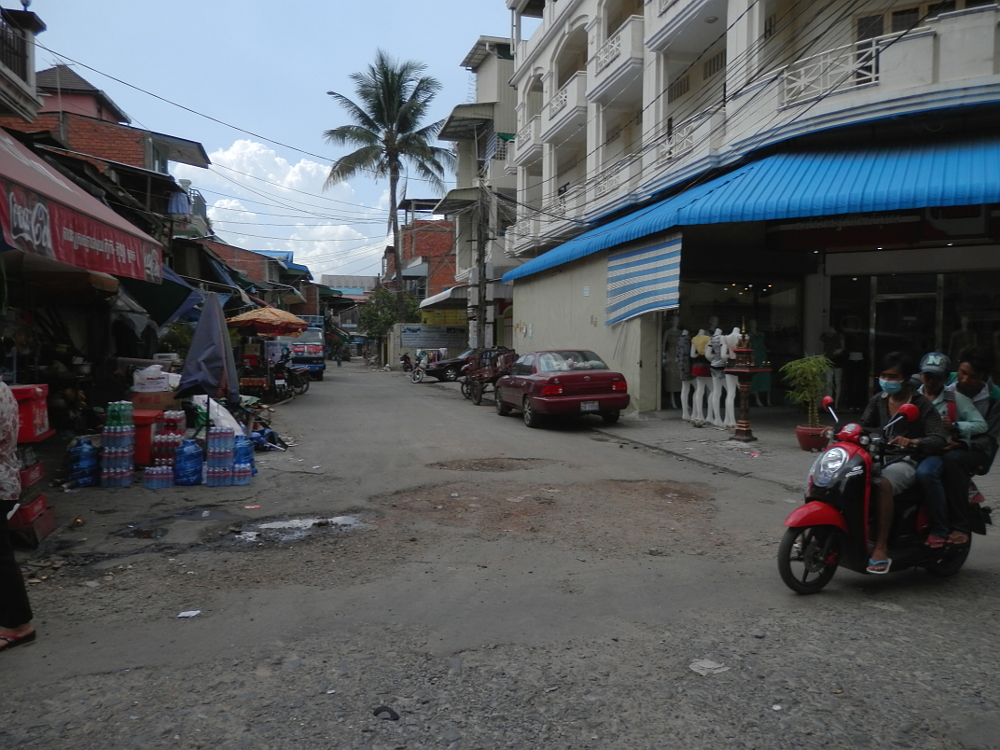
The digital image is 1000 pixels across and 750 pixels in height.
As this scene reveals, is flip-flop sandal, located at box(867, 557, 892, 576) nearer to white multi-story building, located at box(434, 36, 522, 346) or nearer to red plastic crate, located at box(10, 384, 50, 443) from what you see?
red plastic crate, located at box(10, 384, 50, 443)

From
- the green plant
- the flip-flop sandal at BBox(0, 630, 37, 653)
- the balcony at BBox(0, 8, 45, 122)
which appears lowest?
the flip-flop sandal at BBox(0, 630, 37, 653)

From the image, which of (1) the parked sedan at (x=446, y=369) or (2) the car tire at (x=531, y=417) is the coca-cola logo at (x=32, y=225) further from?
(1) the parked sedan at (x=446, y=369)

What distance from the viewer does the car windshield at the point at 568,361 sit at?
579 inches

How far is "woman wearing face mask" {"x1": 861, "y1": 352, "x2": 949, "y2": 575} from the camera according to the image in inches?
186

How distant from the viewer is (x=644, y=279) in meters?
15.3

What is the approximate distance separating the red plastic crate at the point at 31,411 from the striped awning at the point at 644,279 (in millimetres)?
10729

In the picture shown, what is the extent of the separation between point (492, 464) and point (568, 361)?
5.21m

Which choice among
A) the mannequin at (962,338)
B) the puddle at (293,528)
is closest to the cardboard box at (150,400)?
the puddle at (293,528)

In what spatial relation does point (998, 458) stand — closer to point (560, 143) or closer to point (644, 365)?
point (644, 365)

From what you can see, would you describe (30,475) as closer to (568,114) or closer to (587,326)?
(587,326)

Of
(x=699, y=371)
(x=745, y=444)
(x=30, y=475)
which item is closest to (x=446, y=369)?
Result: (x=699, y=371)

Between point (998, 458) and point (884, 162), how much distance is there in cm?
507

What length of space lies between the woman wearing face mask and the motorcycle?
6 centimetres

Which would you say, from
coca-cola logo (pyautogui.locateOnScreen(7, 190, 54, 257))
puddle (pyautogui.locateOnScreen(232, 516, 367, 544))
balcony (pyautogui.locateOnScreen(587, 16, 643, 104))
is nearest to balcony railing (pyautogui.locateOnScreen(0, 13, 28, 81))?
coca-cola logo (pyautogui.locateOnScreen(7, 190, 54, 257))
